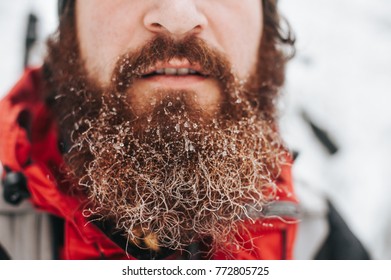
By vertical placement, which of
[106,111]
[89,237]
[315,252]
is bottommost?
[315,252]

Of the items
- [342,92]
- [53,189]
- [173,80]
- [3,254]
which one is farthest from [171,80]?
[342,92]

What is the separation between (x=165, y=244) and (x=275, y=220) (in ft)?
0.77

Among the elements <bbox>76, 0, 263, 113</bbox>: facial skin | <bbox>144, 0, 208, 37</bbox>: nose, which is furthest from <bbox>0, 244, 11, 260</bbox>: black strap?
<bbox>144, 0, 208, 37</bbox>: nose

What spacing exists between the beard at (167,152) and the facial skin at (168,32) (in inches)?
0.6

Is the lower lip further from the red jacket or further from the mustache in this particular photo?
the red jacket

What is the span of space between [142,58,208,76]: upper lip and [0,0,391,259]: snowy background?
1.43ft

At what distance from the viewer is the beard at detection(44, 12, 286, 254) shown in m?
0.71

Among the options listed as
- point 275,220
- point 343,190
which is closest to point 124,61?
point 275,220

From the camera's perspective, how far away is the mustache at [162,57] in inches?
27.7

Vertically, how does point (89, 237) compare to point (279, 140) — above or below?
below

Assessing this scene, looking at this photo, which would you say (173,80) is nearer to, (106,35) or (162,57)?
(162,57)

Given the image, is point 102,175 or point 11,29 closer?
point 102,175

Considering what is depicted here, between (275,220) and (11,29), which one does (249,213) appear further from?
(11,29)

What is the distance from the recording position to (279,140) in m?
0.88
